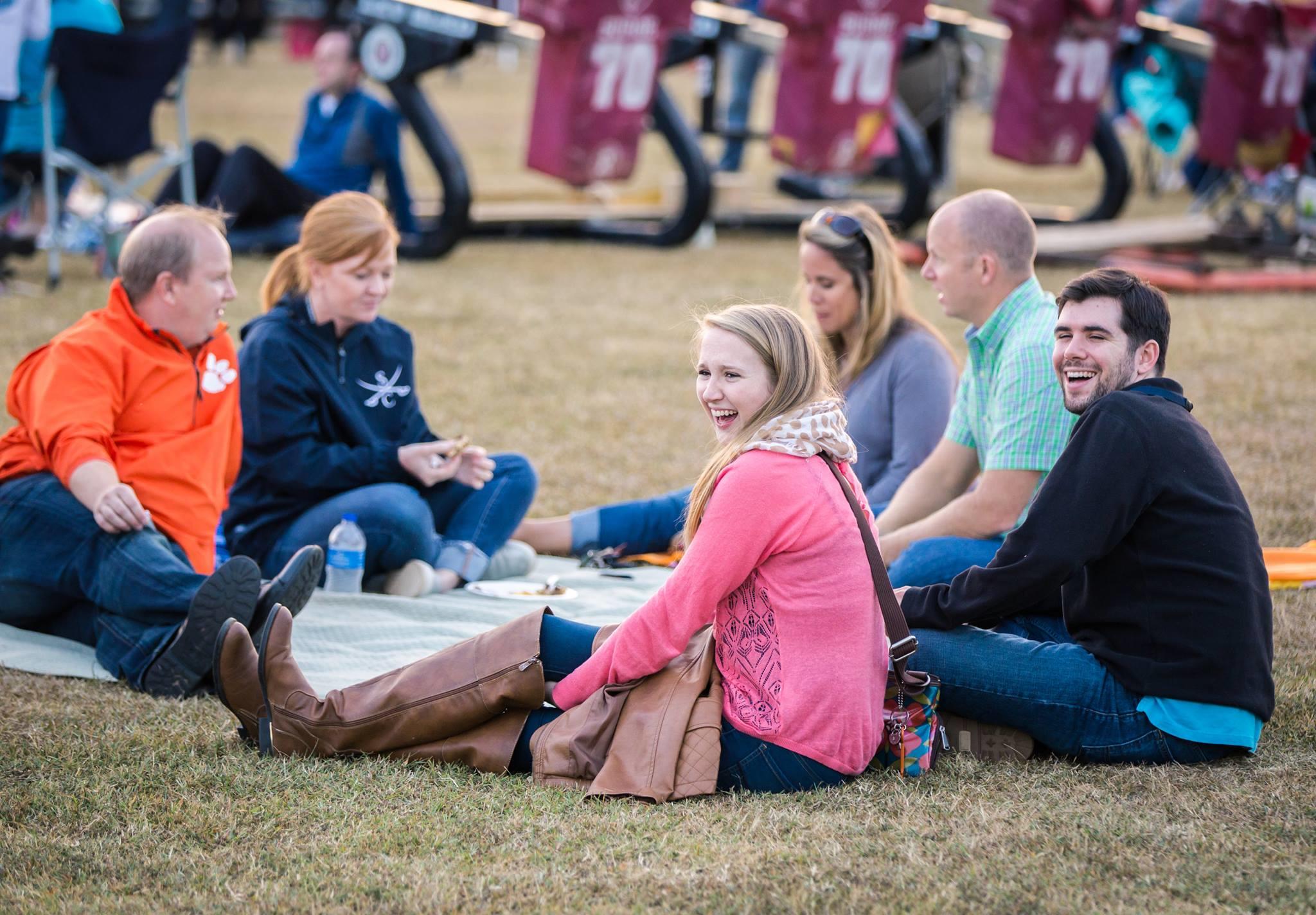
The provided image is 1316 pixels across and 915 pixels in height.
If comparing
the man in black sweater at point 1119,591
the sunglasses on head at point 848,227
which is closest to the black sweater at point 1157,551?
the man in black sweater at point 1119,591

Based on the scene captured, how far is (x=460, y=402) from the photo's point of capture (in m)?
6.99

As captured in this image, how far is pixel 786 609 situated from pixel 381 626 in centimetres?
172

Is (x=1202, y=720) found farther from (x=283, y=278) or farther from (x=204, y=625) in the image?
(x=283, y=278)

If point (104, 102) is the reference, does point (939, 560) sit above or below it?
below

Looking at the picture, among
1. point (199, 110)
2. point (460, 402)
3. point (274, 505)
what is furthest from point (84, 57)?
point (199, 110)

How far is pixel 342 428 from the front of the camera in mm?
4594

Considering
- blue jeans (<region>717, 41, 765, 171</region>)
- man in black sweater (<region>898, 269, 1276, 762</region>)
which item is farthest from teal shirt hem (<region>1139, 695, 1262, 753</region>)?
blue jeans (<region>717, 41, 765, 171</region>)

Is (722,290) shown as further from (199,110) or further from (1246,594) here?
(199,110)

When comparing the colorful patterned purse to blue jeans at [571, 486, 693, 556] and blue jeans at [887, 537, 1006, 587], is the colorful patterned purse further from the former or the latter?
blue jeans at [571, 486, 693, 556]

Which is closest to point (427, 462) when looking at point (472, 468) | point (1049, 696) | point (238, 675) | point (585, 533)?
point (472, 468)

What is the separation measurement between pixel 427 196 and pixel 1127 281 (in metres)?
11.7

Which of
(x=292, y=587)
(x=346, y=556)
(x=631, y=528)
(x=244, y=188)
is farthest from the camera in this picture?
(x=244, y=188)

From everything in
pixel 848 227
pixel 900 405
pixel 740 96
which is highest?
pixel 740 96

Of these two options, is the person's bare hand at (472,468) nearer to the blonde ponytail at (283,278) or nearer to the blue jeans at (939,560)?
the blonde ponytail at (283,278)
